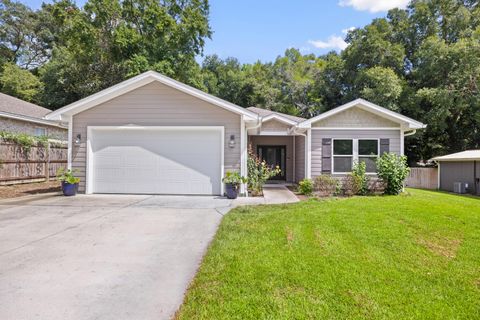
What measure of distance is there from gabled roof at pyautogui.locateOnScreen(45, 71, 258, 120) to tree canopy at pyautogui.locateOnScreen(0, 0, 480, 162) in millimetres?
11451

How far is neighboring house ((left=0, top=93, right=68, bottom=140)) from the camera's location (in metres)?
15.0

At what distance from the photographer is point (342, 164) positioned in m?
12.3

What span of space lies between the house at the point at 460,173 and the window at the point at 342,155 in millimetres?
6951

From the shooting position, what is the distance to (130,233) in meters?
5.97

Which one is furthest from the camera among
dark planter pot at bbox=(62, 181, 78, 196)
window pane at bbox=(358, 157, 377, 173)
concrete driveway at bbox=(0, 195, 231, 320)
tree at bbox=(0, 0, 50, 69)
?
tree at bbox=(0, 0, 50, 69)

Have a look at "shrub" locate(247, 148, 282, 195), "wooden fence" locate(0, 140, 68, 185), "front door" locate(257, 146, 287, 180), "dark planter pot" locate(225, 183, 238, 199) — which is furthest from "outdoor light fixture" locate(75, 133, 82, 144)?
"front door" locate(257, 146, 287, 180)

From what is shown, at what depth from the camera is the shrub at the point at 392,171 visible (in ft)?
37.2

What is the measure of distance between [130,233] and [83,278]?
6.86ft

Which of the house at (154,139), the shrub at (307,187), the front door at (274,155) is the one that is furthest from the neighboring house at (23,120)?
the shrub at (307,187)

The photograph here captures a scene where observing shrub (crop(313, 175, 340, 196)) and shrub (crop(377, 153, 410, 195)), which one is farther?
shrub (crop(313, 175, 340, 196))

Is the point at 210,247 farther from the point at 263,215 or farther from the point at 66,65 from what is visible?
the point at 66,65

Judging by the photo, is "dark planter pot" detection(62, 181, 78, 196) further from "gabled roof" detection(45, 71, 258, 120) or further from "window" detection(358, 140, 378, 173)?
"window" detection(358, 140, 378, 173)

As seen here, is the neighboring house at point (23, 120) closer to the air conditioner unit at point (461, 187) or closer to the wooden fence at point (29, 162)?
the wooden fence at point (29, 162)

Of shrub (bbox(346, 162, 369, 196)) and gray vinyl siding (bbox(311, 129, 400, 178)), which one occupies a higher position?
gray vinyl siding (bbox(311, 129, 400, 178))
